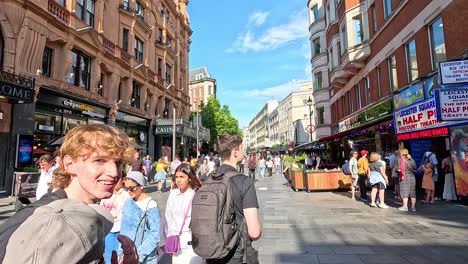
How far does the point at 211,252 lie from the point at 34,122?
14487mm

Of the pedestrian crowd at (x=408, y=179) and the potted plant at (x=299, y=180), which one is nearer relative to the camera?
the pedestrian crowd at (x=408, y=179)

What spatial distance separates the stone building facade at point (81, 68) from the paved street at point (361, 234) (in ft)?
15.9

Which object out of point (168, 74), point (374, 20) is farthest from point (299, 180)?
point (168, 74)

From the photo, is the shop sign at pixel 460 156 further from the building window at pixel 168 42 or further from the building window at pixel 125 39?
the building window at pixel 168 42

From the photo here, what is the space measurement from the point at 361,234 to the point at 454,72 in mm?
4455

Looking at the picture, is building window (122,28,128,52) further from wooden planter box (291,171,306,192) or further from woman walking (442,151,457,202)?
woman walking (442,151,457,202)

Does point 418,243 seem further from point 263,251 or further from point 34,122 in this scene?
point 34,122

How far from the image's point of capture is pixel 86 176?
1318mm

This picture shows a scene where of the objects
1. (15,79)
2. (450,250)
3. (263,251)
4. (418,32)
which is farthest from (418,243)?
(15,79)

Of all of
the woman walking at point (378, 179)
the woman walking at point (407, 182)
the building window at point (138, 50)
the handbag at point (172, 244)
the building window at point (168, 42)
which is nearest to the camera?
the handbag at point (172, 244)

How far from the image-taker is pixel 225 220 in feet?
7.88

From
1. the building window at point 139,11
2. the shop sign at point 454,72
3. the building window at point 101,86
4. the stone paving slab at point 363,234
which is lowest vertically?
the stone paving slab at point 363,234

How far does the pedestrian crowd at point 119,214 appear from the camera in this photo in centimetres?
91

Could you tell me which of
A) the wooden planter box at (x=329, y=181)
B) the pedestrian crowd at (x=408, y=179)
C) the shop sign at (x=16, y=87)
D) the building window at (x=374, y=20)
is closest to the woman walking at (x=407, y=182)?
the pedestrian crowd at (x=408, y=179)
